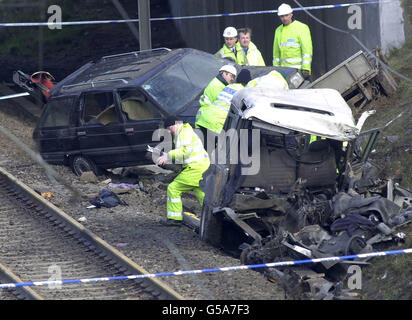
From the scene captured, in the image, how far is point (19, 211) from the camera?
12688 millimetres

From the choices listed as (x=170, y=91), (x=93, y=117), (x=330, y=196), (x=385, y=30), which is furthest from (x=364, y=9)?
(x=330, y=196)

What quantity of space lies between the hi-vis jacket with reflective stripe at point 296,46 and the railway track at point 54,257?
4.99m

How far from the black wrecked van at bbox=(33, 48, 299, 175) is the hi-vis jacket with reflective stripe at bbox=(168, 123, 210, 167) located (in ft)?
5.19

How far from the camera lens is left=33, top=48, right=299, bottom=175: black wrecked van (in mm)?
13430

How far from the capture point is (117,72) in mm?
14516

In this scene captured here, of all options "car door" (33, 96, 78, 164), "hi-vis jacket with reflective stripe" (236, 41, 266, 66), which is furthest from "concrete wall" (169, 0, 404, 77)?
"car door" (33, 96, 78, 164)

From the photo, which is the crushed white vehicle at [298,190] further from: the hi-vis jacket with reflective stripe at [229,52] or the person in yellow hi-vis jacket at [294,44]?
the hi-vis jacket with reflective stripe at [229,52]

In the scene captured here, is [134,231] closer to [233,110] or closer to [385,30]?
[233,110]

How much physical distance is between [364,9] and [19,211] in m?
7.25

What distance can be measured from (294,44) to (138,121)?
3155 millimetres

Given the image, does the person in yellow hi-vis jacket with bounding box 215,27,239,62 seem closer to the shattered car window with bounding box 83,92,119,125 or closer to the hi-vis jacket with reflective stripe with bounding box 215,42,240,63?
the hi-vis jacket with reflective stripe with bounding box 215,42,240,63

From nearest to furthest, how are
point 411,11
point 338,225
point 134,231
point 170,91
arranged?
point 338,225 < point 134,231 < point 170,91 < point 411,11

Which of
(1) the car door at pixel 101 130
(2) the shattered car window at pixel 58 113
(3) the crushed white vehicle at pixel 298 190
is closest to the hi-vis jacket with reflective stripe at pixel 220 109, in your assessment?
(3) the crushed white vehicle at pixel 298 190

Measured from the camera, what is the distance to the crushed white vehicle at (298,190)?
9.18 m
